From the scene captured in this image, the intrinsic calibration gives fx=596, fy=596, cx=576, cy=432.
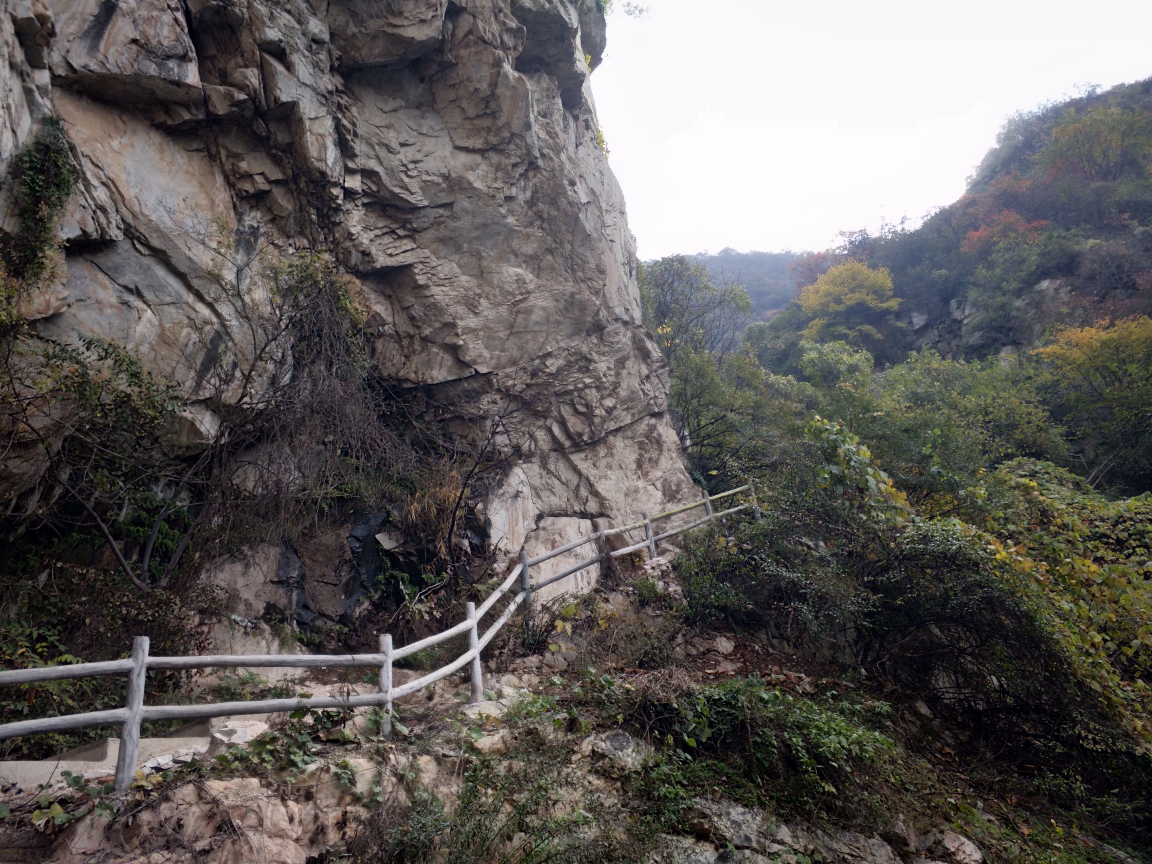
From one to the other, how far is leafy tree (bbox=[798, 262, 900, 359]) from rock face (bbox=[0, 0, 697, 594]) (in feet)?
60.8

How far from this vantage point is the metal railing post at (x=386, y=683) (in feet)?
13.9

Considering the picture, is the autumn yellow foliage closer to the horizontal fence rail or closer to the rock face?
the rock face

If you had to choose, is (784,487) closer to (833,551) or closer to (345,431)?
(833,551)

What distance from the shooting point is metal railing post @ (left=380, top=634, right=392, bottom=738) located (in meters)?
4.22

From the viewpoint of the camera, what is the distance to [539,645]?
7.07 m

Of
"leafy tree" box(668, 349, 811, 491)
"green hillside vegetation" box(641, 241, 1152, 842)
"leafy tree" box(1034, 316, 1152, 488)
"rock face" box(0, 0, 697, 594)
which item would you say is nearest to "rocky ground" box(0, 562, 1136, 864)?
"green hillside vegetation" box(641, 241, 1152, 842)

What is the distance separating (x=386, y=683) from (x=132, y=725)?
5.24 ft

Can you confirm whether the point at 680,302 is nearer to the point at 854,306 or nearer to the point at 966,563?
the point at 966,563

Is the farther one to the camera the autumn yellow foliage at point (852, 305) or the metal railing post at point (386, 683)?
the autumn yellow foliage at point (852, 305)

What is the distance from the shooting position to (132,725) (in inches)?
126

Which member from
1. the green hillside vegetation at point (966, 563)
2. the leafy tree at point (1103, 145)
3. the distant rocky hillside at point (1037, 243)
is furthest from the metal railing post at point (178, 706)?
the leafy tree at point (1103, 145)

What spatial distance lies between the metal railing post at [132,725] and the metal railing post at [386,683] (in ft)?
4.80

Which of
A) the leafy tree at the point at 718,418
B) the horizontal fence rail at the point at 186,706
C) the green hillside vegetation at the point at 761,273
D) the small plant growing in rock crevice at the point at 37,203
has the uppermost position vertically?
the green hillside vegetation at the point at 761,273

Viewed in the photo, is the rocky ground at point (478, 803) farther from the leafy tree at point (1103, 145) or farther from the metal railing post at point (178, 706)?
the leafy tree at point (1103, 145)
